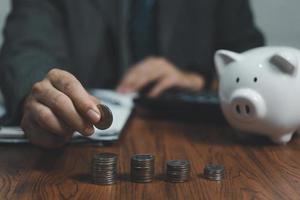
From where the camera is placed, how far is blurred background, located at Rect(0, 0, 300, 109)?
1.79m

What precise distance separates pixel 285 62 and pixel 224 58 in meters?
0.10

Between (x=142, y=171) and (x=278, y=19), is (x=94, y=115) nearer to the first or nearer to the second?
(x=142, y=171)

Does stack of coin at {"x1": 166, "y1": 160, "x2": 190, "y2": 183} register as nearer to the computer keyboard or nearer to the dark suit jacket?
the computer keyboard

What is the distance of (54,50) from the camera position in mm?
1077

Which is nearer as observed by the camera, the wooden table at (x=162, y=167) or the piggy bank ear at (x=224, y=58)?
the wooden table at (x=162, y=167)

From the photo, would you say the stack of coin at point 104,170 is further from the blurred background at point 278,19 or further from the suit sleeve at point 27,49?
the blurred background at point 278,19

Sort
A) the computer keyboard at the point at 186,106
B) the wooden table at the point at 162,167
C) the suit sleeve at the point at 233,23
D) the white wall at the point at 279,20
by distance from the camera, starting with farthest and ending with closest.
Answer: the white wall at the point at 279,20, the suit sleeve at the point at 233,23, the computer keyboard at the point at 186,106, the wooden table at the point at 162,167

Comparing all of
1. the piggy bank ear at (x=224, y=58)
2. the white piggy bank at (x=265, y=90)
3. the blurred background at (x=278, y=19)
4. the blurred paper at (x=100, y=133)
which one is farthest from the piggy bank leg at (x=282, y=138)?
the blurred background at (x=278, y=19)

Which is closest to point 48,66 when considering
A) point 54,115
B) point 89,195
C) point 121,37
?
point 54,115

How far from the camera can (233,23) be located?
4.66 feet

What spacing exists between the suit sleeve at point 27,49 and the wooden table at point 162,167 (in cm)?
11

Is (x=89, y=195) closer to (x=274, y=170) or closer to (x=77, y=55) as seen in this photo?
(x=274, y=170)

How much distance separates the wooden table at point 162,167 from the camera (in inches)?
20.6

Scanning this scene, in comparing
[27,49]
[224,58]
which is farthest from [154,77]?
[224,58]
